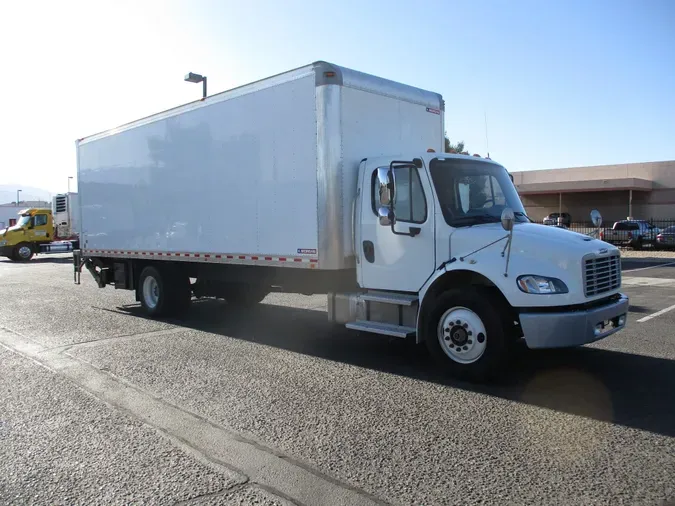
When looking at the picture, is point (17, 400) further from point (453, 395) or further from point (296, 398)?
point (453, 395)

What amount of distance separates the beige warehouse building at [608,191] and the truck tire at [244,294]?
3725 centimetres

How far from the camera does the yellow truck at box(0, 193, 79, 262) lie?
31641 millimetres

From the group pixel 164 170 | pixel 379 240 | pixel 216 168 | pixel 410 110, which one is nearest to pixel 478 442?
pixel 379 240

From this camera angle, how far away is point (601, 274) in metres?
6.11

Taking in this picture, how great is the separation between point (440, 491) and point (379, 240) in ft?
12.8

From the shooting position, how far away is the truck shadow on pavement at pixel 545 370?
5.26 m

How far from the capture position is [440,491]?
3.72 meters

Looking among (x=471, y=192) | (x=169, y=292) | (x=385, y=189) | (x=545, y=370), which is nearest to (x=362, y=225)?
(x=385, y=189)

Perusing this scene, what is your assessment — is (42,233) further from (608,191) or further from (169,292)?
(608,191)

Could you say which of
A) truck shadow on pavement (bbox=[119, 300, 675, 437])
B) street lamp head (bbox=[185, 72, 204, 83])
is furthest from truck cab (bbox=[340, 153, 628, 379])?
street lamp head (bbox=[185, 72, 204, 83])

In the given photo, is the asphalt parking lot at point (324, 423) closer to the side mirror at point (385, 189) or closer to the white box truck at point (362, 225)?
the white box truck at point (362, 225)

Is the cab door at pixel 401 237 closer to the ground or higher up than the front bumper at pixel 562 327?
higher up

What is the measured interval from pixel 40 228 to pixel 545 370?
31898 millimetres

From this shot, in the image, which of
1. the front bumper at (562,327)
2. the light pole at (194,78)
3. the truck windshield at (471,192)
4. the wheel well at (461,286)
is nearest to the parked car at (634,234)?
the light pole at (194,78)
